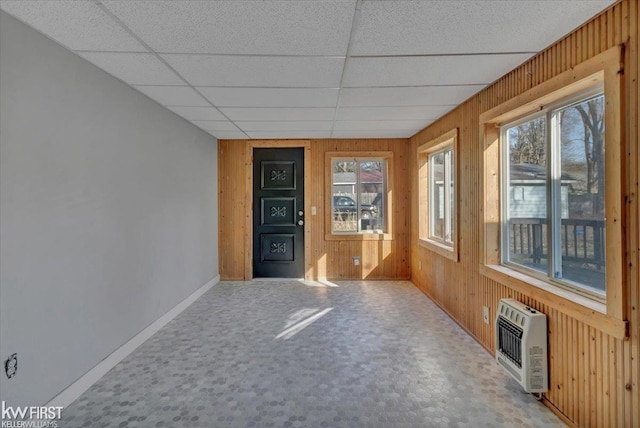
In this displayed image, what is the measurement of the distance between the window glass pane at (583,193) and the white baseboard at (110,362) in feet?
10.8

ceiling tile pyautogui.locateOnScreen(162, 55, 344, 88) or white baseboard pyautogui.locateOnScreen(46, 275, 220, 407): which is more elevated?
ceiling tile pyautogui.locateOnScreen(162, 55, 344, 88)

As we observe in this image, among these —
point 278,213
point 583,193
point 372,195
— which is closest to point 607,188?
point 583,193

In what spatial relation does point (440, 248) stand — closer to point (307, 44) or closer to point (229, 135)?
point (307, 44)

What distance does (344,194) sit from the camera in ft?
17.5

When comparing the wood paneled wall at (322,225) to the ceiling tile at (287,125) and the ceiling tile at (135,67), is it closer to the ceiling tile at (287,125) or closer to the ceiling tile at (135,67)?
the ceiling tile at (287,125)

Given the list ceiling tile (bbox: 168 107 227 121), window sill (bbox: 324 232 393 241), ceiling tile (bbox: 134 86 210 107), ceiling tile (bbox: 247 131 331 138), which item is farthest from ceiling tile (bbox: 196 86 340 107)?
window sill (bbox: 324 232 393 241)

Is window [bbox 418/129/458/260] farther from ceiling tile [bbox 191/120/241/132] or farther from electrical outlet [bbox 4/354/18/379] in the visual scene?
electrical outlet [bbox 4/354/18/379]

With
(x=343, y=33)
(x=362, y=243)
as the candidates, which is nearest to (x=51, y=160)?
(x=343, y=33)

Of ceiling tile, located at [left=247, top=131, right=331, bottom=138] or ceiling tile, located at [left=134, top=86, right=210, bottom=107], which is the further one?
ceiling tile, located at [left=247, top=131, right=331, bottom=138]

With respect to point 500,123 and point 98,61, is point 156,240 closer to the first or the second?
point 98,61

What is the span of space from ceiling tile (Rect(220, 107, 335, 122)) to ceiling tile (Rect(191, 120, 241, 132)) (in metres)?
0.25

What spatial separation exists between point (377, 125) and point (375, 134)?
63 cm

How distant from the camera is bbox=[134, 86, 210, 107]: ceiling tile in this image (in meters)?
2.80

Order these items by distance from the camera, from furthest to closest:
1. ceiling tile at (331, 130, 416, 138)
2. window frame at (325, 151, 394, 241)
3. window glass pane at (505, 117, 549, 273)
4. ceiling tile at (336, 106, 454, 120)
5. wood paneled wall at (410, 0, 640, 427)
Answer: window frame at (325, 151, 394, 241), ceiling tile at (331, 130, 416, 138), ceiling tile at (336, 106, 454, 120), window glass pane at (505, 117, 549, 273), wood paneled wall at (410, 0, 640, 427)
